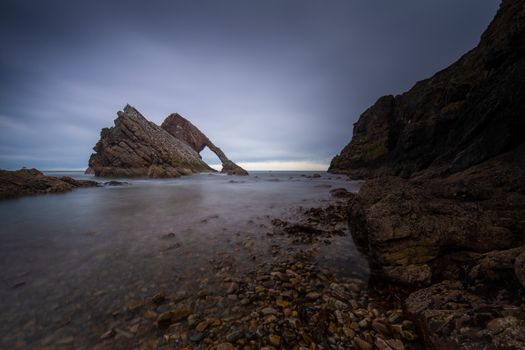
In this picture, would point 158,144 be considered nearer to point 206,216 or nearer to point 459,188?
point 206,216

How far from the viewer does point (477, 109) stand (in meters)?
13.0

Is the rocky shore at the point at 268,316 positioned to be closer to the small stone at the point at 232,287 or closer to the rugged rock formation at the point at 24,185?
the small stone at the point at 232,287

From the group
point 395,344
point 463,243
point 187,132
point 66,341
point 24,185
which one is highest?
point 187,132

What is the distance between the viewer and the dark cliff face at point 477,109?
847cm

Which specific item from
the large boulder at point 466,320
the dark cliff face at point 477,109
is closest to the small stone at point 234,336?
the large boulder at point 466,320

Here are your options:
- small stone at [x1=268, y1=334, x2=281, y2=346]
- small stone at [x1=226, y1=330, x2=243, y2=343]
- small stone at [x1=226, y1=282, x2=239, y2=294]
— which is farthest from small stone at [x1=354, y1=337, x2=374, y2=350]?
small stone at [x1=226, y1=282, x2=239, y2=294]

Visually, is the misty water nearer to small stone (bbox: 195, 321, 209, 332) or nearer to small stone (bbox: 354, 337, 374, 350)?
small stone (bbox: 195, 321, 209, 332)

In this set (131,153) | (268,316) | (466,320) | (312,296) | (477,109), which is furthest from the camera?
(131,153)

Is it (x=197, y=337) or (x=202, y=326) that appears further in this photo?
(x=202, y=326)

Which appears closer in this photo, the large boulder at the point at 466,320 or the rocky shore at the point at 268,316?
the large boulder at the point at 466,320

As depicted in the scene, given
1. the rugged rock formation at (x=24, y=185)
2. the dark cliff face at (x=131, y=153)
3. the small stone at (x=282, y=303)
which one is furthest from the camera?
the dark cliff face at (x=131, y=153)

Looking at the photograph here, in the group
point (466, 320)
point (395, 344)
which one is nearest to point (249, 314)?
point (395, 344)

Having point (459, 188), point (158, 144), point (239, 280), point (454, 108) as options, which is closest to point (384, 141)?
point (454, 108)

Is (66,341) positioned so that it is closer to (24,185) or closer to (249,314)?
(249,314)
